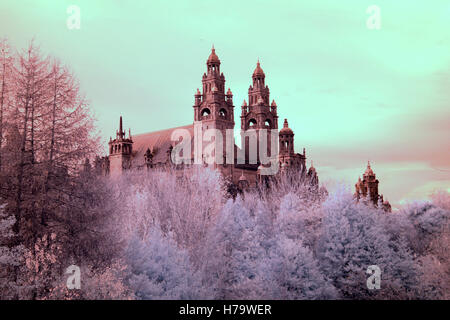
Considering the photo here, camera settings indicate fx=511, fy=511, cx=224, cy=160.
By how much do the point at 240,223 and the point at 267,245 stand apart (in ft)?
9.83

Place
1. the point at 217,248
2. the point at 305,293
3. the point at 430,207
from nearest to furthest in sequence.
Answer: the point at 305,293
the point at 217,248
the point at 430,207

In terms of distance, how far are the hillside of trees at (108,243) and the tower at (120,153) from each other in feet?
213

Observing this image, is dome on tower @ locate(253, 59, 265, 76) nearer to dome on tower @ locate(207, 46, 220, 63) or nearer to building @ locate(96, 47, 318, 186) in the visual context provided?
building @ locate(96, 47, 318, 186)

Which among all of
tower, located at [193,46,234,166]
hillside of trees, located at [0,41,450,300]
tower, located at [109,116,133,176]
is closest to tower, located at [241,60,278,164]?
tower, located at [193,46,234,166]

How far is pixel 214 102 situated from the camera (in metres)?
102

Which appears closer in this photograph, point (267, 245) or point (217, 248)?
point (217, 248)

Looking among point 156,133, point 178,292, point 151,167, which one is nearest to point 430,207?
point 178,292

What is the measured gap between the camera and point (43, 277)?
90.3 ft

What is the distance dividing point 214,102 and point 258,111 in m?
16.6

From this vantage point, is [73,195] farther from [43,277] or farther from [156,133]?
[156,133]
